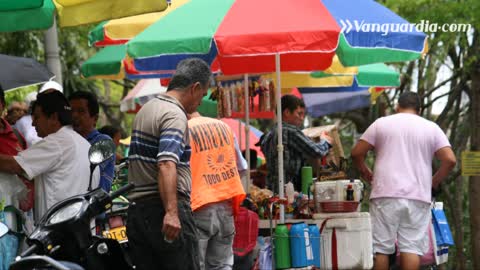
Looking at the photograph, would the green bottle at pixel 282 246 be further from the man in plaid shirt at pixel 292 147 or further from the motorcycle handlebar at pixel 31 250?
the motorcycle handlebar at pixel 31 250

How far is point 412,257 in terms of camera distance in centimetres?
974

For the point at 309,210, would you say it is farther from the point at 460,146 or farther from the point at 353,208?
the point at 460,146

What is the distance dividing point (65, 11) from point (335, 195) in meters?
3.28

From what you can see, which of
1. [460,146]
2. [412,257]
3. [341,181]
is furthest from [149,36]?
[460,146]

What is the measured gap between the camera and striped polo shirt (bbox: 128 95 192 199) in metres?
6.21

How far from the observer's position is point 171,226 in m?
5.97

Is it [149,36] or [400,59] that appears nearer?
[149,36]

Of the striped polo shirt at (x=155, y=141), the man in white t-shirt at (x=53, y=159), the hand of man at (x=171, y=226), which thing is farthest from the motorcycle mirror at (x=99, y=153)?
the man in white t-shirt at (x=53, y=159)

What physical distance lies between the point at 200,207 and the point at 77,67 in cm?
1320

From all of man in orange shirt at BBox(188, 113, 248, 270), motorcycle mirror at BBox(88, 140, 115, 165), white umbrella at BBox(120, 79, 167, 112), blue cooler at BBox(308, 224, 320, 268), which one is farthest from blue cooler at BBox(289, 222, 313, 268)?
white umbrella at BBox(120, 79, 167, 112)

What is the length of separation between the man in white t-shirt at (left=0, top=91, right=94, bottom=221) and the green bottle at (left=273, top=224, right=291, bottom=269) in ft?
8.61

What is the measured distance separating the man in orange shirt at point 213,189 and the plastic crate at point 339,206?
1566 millimetres

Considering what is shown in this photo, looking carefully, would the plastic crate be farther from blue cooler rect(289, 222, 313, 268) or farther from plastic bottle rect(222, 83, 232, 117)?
plastic bottle rect(222, 83, 232, 117)

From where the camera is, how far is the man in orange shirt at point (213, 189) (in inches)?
323
